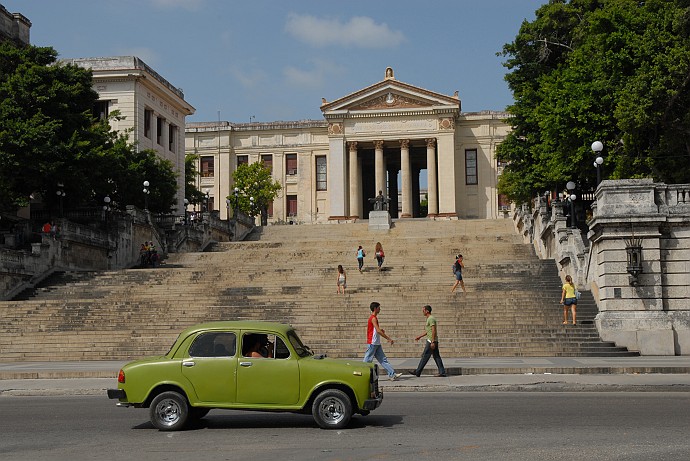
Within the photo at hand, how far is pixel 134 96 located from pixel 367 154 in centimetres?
3081

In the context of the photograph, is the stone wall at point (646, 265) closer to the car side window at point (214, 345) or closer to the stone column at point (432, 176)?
the car side window at point (214, 345)

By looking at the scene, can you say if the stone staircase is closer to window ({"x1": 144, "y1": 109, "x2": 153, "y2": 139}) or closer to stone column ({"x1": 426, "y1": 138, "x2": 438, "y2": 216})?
window ({"x1": 144, "y1": 109, "x2": 153, "y2": 139})

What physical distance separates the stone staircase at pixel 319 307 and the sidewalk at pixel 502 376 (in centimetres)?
258

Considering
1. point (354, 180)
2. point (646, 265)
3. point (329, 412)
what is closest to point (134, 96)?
point (354, 180)

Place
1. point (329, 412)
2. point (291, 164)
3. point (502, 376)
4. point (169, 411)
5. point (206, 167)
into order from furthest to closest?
point (206, 167) → point (291, 164) → point (502, 376) → point (169, 411) → point (329, 412)

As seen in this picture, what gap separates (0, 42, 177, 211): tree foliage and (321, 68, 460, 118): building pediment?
118ft

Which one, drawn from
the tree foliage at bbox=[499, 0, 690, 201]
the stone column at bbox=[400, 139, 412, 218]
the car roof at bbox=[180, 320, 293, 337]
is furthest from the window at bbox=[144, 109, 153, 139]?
the car roof at bbox=[180, 320, 293, 337]

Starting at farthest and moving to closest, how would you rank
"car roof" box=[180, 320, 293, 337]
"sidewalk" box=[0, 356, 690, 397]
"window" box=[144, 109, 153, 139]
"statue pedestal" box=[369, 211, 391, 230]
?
"window" box=[144, 109, 153, 139] → "statue pedestal" box=[369, 211, 391, 230] → "sidewalk" box=[0, 356, 690, 397] → "car roof" box=[180, 320, 293, 337]

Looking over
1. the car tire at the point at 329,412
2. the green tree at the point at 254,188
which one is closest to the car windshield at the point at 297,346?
the car tire at the point at 329,412

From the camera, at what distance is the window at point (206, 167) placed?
95375mm

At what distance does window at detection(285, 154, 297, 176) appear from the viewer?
93750 mm

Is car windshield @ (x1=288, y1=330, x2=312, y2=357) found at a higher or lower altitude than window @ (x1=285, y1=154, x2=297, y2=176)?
lower

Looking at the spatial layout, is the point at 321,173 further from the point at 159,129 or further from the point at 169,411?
the point at 169,411

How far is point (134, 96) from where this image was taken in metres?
64.2
